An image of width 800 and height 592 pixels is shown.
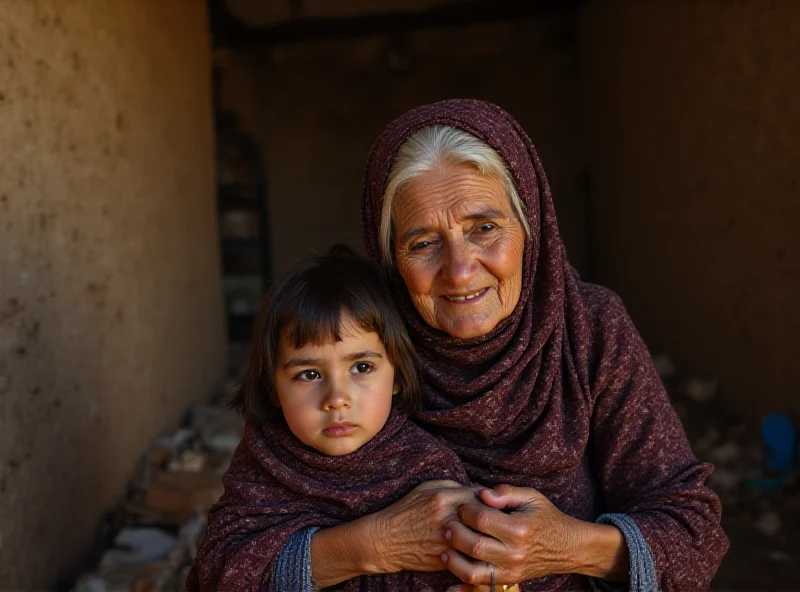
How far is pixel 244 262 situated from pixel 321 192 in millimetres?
1267

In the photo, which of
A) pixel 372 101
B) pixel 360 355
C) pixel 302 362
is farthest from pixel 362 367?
pixel 372 101

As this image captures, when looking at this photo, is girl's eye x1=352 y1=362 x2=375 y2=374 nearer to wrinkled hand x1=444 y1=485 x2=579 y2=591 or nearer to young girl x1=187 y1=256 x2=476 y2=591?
young girl x1=187 y1=256 x2=476 y2=591

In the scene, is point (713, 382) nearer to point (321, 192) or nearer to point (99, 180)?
point (99, 180)

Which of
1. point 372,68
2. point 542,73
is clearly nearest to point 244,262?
point 372,68

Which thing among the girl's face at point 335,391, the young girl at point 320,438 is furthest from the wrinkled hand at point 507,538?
the girl's face at point 335,391

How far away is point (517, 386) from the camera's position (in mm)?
2080

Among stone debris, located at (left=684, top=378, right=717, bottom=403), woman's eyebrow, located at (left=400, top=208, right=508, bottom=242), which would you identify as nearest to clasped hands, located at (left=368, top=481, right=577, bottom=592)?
woman's eyebrow, located at (left=400, top=208, right=508, bottom=242)

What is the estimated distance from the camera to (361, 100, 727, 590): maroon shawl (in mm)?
2010

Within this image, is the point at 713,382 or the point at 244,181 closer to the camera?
the point at 713,382

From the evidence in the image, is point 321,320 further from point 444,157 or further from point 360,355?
point 444,157

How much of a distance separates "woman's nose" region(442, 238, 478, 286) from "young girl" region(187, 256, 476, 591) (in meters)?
0.18

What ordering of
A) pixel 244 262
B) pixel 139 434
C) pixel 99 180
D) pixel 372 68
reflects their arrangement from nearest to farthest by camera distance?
pixel 99 180 → pixel 139 434 → pixel 244 262 → pixel 372 68

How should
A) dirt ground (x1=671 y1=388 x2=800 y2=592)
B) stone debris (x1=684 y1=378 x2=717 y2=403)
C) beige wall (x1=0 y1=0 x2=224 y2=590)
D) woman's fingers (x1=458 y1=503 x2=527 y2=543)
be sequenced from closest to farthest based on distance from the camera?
1. woman's fingers (x1=458 y1=503 x2=527 y2=543)
2. beige wall (x1=0 y1=0 x2=224 y2=590)
3. dirt ground (x1=671 y1=388 x2=800 y2=592)
4. stone debris (x1=684 y1=378 x2=717 y2=403)

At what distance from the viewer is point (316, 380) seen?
1.94m
